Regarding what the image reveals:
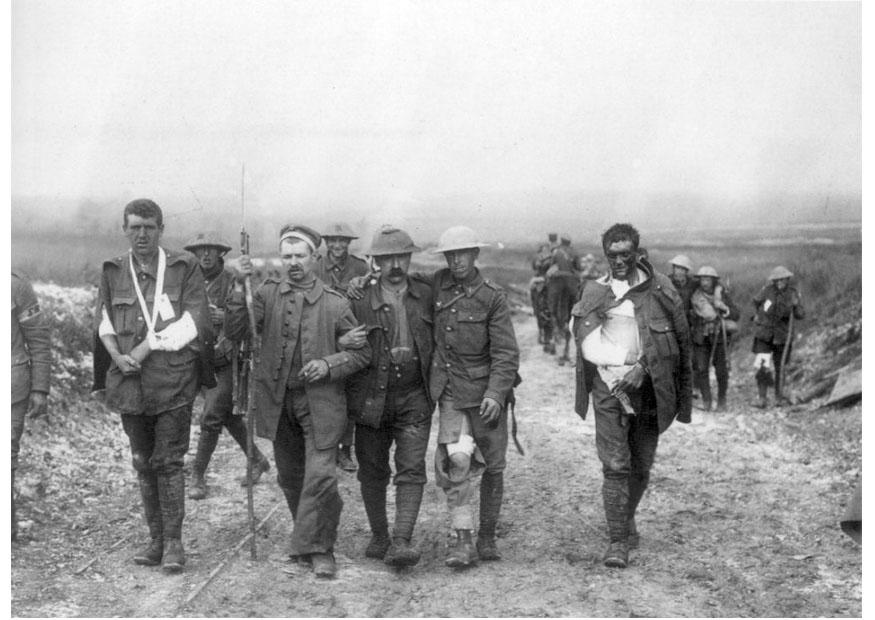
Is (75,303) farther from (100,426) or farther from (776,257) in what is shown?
(776,257)

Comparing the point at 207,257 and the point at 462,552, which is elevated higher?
the point at 207,257

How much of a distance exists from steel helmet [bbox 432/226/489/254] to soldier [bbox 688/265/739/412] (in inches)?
244

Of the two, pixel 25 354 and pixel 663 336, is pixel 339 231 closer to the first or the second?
pixel 25 354

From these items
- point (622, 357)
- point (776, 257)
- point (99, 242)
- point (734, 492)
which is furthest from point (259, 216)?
point (776, 257)

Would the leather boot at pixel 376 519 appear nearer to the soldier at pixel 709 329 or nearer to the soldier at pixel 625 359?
the soldier at pixel 625 359

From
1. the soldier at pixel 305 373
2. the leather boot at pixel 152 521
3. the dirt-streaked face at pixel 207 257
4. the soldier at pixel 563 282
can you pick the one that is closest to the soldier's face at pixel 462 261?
the soldier at pixel 305 373

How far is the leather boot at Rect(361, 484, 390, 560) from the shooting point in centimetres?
600

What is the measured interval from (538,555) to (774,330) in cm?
666

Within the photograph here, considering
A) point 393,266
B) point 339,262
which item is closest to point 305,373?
point 393,266

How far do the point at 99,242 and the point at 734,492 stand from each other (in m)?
6.37

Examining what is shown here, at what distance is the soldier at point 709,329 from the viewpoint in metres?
11.6

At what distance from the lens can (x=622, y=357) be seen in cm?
607

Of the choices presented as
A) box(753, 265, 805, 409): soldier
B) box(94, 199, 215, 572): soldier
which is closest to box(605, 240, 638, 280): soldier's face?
box(94, 199, 215, 572): soldier

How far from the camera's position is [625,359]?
19.9ft
